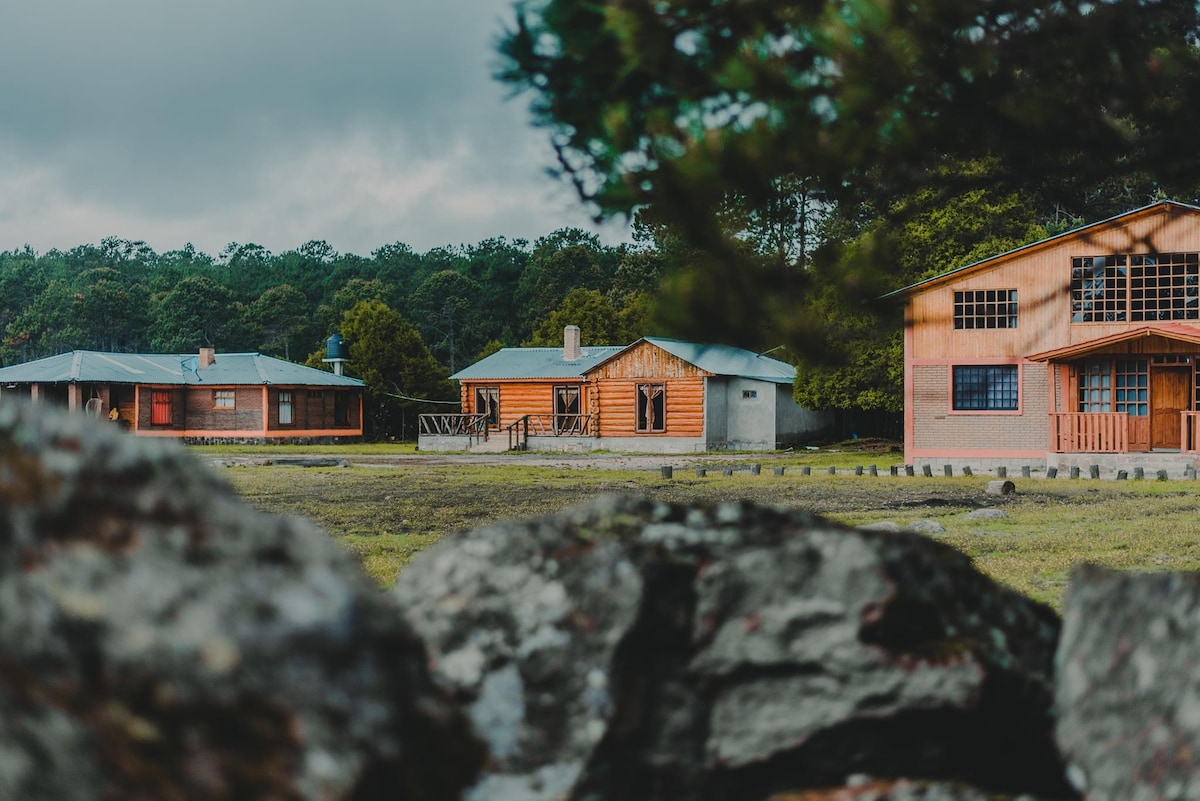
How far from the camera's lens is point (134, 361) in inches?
2196

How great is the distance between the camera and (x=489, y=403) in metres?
49.6

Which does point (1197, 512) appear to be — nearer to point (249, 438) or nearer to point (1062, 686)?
point (1062, 686)

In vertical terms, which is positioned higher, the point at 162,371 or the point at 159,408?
the point at 162,371

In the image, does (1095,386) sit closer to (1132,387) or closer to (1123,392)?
(1123,392)

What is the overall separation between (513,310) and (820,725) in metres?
92.5

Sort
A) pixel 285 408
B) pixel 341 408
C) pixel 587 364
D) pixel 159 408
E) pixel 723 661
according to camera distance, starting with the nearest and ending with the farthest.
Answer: pixel 723 661, pixel 587 364, pixel 159 408, pixel 285 408, pixel 341 408

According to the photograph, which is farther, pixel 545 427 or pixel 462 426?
pixel 462 426

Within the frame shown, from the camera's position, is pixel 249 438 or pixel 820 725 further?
pixel 249 438

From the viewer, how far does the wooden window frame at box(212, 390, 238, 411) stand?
55219 millimetres

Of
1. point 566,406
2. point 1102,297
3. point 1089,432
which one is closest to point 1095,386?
point 1089,432

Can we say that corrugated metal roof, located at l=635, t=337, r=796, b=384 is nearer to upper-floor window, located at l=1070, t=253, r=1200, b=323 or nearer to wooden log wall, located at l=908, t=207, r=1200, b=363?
wooden log wall, located at l=908, t=207, r=1200, b=363

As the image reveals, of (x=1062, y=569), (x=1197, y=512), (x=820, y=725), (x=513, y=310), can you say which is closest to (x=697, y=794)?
(x=820, y=725)

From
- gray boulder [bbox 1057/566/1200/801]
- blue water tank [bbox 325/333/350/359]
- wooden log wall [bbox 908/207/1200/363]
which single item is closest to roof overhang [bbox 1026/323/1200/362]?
wooden log wall [bbox 908/207/1200/363]

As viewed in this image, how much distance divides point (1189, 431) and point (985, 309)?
612 centimetres
